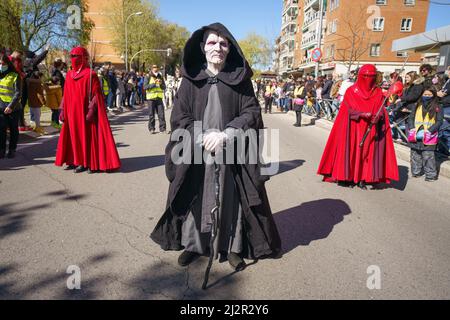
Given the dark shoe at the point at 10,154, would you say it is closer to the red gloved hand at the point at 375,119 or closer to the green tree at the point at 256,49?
the red gloved hand at the point at 375,119

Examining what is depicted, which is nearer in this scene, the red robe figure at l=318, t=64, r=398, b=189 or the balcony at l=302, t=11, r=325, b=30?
the red robe figure at l=318, t=64, r=398, b=189

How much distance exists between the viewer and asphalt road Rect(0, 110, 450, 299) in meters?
2.77

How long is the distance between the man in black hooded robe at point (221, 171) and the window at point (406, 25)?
47274mm

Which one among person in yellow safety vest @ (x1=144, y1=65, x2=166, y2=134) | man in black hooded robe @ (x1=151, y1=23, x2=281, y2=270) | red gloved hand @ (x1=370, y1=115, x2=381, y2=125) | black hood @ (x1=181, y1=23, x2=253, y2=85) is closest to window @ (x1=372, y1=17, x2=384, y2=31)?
person in yellow safety vest @ (x1=144, y1=65, x2=166, y2=134)

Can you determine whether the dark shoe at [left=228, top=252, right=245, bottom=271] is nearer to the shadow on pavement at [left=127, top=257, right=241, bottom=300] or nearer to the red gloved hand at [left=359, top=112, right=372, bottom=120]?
the shadow on pavement at [left=127, top=257, right=241, bottom=300]

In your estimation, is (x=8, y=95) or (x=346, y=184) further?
(x=8, y=95)

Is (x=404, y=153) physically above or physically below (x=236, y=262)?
below

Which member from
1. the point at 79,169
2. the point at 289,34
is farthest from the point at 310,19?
the point at 79,169

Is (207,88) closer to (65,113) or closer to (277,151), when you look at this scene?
(65,113)

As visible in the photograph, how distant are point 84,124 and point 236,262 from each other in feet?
12.9

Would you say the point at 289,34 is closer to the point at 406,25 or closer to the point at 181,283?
the point at 406,25

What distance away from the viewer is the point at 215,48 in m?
2.68
